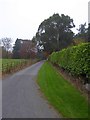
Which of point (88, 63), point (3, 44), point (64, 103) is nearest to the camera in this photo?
point (64, 103)

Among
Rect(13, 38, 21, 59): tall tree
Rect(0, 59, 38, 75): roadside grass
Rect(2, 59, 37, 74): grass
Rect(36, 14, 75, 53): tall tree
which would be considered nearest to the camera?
Rect(0, 59, 38, 75): roadside grass

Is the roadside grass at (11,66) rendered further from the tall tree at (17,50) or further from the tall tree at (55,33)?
the tall tree at (17,50)

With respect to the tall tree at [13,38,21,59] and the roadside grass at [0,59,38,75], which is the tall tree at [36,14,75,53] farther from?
the roadside grass at [0,59,38,75]

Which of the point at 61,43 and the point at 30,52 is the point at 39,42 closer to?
the point at 61,43

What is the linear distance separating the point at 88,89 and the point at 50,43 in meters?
81.3

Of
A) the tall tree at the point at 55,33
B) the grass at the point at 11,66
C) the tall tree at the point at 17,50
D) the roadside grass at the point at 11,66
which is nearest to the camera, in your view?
the roadside grass at the point at 11,66

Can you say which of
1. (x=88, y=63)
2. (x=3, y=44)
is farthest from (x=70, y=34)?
(x=88, y=63)

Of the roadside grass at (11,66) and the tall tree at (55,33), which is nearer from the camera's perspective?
the roadside grass at (11,66)

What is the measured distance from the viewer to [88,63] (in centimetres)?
1523

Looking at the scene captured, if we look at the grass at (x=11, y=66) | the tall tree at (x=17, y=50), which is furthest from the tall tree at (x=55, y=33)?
the grass at (x=11, y=66)

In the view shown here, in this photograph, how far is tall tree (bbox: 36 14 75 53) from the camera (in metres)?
95.6

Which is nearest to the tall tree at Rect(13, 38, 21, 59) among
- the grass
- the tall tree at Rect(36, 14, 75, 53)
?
the tall tree at Rect(36, 14, 75, 53)

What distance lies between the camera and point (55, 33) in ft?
317

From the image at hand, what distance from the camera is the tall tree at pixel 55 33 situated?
9556 centimetres
